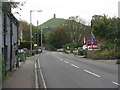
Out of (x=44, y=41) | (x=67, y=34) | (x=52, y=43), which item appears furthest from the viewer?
(x=44, y=41)

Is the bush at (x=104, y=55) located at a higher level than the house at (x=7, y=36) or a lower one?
lower

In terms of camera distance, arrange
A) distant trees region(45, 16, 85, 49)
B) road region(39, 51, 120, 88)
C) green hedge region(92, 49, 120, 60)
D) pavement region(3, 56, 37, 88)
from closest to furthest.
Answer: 1. road region(39, 51, 120, 88)
2. pavement region(3, 56, 37, 88)
3. green hedge region(92, 49, 120, 60)
4. distant trees region(45, 16, 85, 49)

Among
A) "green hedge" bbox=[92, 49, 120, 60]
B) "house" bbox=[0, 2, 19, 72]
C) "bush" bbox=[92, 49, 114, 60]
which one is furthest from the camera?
"bush" bbox=[92, 49, 114, 60]

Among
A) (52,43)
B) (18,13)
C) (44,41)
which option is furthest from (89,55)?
(44,41)

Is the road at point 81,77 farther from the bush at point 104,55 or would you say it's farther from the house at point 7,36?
the bush at point 104,55

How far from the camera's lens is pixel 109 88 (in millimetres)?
12938

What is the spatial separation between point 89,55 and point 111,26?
6303mm

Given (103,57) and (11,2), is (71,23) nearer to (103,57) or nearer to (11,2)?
(103,57)

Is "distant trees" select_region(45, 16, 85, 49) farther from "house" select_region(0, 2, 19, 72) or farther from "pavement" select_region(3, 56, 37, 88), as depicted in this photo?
"pavement" select_region(3, 56, 37, 88)

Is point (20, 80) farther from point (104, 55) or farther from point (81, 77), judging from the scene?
point (104, 55)

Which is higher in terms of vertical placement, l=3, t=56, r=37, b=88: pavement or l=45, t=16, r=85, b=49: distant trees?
l=45, t=16, r=85, b=49: distant trees

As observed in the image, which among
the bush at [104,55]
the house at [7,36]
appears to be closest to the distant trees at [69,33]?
the bush at [104,55]

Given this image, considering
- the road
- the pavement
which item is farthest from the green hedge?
the pavement

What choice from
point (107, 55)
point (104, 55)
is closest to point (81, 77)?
point (107, 55)
